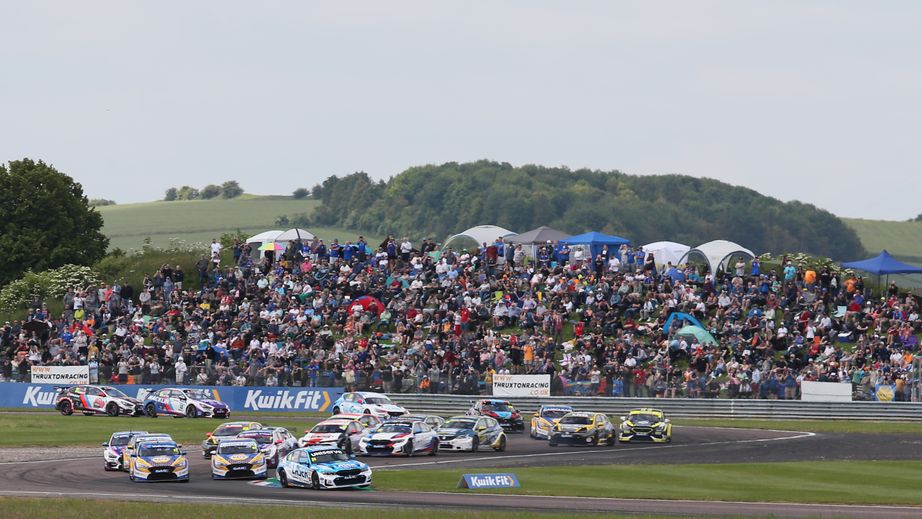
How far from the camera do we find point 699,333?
6397 centimetres

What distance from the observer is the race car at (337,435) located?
45656 mm

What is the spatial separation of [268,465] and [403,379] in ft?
74.9

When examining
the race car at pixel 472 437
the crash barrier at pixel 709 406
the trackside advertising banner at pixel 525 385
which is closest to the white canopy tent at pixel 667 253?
the trackside advertising banner at pixel 525 385

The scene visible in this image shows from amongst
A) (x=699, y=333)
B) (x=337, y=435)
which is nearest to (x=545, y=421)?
(x=337, y=435)

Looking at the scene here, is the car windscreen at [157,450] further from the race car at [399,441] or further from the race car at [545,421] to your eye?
the race car at [545,421]

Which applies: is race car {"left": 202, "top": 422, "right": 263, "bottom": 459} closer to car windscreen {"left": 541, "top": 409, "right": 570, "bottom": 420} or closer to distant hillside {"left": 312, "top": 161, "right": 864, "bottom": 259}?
car windscreen {"left": 541, "top": 409, "right": 570, "bottom": 420}

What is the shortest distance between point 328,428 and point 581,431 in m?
9.67

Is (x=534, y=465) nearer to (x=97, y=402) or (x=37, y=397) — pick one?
(x=97, y=402)

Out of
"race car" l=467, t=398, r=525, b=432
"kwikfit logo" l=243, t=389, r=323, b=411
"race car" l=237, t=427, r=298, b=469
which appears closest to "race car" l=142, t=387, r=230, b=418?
"kwikfit logo" l=243, t=389, r=323, b=411

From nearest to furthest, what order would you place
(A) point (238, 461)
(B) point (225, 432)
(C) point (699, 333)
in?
1. (A) point (238, 461)
2. (B) point (225, 432)
3. (C) point (699, 333)

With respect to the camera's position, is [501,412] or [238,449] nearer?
[238,449]

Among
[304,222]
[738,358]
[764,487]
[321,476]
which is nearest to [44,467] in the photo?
[321,476]

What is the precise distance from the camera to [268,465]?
42312 millimetres

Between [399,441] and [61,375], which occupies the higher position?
[61,375]
